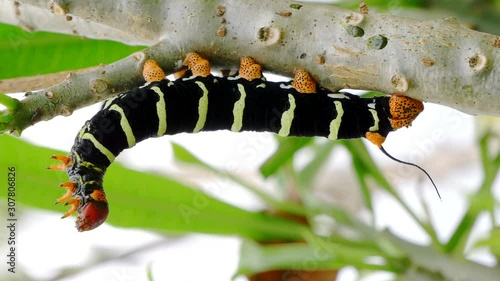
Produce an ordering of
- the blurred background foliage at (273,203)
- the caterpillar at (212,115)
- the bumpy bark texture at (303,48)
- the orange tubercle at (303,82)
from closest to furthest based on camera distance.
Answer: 1. the bumpy bark texture at (303,48)
2. the orange tubercle at (303,82)
3. the caterpillar at (212,115)
4. the blurred background foliage at (273,203)

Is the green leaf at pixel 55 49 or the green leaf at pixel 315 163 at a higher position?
the green leaf at pixel 55 49

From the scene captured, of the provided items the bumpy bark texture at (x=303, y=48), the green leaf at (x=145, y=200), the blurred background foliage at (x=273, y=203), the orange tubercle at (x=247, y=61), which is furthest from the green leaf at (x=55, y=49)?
the orange tubercle at (x=247, y=61)

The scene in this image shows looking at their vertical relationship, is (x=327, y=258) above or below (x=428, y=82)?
below

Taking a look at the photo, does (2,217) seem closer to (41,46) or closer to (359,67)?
(41,46)

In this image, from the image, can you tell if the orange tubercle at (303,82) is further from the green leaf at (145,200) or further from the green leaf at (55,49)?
the green leaf at (145,200)

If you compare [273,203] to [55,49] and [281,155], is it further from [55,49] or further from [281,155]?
[55,49]

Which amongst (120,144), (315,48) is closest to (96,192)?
(120,144)
